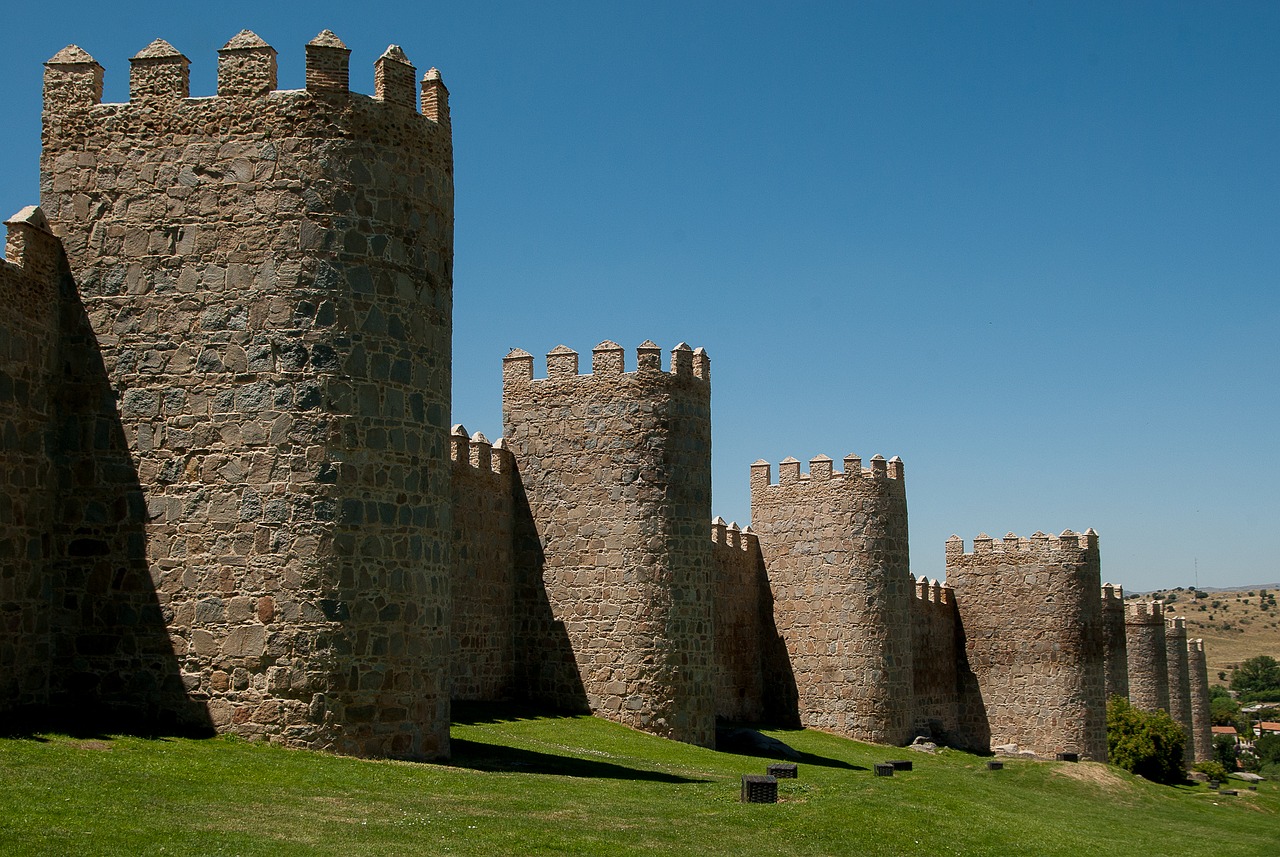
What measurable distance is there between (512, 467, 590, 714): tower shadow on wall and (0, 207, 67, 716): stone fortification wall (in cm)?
1196

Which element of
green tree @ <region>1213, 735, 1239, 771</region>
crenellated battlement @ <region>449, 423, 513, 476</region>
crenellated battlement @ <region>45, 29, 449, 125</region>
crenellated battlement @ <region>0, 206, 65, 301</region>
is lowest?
green tree @ <region>1213, 735, 1239, 771</region>

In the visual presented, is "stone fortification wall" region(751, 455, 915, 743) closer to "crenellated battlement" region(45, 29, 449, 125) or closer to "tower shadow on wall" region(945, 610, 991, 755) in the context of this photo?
"tower shadow on wall" region(945, 610, 991, 755)

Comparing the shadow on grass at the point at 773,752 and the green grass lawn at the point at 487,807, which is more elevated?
the green grass lawn at the point at 487,807

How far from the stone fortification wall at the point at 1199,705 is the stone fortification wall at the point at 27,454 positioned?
172 ft

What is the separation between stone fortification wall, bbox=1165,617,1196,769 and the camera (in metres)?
53.3

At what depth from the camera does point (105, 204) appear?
15594 mm

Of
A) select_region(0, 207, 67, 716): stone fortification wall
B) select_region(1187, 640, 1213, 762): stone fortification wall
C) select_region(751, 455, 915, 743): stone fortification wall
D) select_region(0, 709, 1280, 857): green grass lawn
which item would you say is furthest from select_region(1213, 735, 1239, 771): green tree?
select_region(0, 207, 67, 716): stone fortification wall

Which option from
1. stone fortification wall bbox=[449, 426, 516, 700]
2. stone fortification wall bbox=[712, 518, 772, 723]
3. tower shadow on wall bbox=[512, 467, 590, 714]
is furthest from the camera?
stone fortification wall bbox=[712, 518, 772, 723]

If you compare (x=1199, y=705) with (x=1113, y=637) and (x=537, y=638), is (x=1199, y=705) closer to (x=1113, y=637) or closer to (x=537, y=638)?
(x=1113, y=637)

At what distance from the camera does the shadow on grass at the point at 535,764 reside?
16359mm

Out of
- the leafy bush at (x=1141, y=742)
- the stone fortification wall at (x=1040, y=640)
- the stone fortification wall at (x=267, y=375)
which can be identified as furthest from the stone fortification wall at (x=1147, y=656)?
the stone fortification wall at (x=267, y=375)

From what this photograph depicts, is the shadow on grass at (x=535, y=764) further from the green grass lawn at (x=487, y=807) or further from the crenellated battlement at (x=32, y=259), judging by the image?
the crenellated battlement at (x=32, y=259)

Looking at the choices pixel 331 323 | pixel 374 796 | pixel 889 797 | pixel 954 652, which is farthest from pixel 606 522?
pixel 954 652

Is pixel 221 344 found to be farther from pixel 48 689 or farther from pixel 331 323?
pixel 48 689
